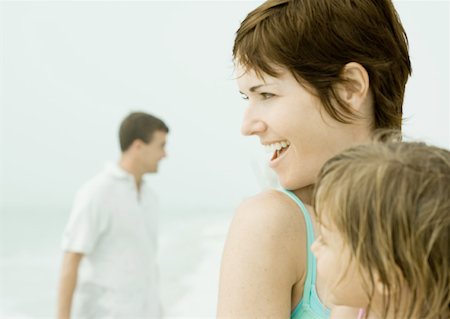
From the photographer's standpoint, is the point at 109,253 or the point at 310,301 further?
the point at 109,253

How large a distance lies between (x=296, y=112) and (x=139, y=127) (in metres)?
4.12

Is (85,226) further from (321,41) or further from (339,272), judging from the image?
(339,272)

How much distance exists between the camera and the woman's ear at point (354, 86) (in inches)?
66.4

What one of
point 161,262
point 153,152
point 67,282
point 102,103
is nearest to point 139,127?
point 153,152

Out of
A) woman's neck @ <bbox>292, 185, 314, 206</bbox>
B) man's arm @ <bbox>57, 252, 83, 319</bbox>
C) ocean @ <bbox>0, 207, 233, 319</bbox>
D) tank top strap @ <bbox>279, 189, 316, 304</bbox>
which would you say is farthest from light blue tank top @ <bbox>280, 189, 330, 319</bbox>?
ocean @ <bbox>0, 207, 233, 319</bbox>

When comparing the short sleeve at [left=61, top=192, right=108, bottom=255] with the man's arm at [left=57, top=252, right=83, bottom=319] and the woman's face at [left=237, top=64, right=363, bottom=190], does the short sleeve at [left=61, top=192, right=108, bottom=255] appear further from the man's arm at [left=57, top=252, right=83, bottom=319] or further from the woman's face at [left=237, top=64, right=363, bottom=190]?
the woman's face at [left=237, top=64, right=363, bottom=190]

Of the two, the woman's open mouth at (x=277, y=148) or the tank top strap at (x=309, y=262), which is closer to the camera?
the tank top strap at (x=309, y=262)

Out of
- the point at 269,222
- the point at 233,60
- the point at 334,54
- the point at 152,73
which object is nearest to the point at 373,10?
the point at 334,54

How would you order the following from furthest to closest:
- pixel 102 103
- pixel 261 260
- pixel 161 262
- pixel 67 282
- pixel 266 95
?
pixel 102 103
pixel 161 262
pixel 67 282
pixel 266 95
pixel 261 260

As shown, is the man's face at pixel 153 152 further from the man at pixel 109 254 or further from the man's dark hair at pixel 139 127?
the man at pixel 109 254

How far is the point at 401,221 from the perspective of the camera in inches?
52.5

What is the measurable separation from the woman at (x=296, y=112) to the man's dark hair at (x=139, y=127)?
3.92 meters

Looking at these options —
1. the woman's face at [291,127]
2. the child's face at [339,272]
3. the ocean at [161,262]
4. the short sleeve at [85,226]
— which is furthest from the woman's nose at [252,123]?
the ocean at [161,262]

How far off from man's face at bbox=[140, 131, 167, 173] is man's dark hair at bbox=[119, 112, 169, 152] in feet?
0.11
